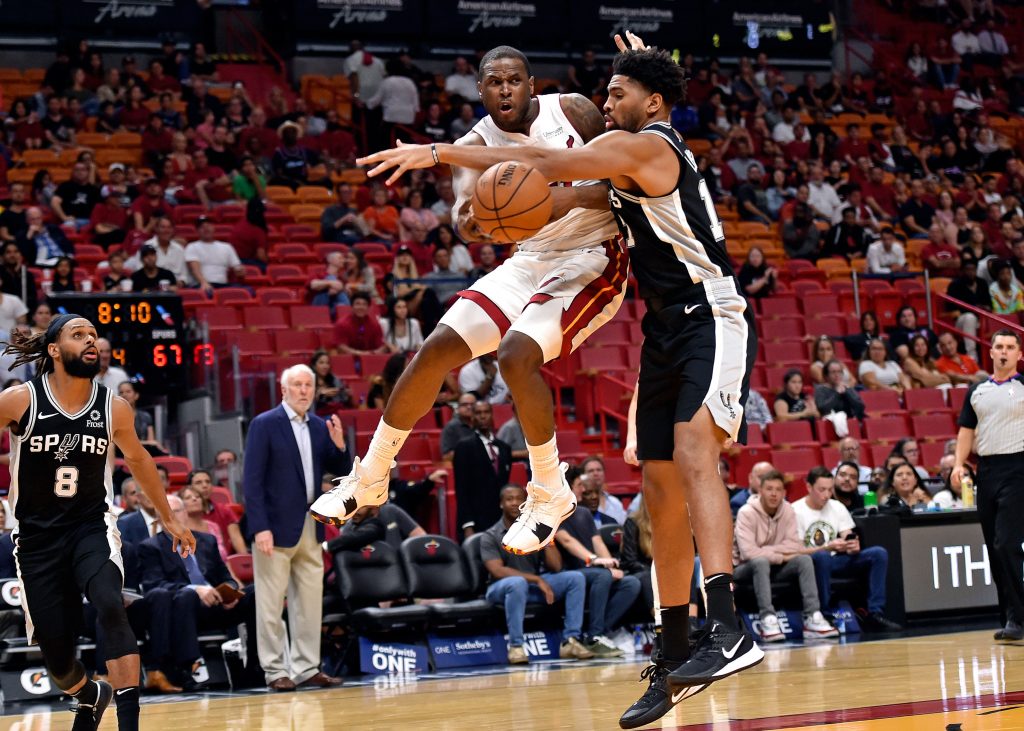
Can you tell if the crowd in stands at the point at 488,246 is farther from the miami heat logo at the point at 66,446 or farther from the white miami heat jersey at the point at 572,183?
the white miami heat jersey at the point at 572,183

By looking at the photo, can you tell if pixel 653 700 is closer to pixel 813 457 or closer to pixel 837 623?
pixel 837 623

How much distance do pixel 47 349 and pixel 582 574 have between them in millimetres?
5276

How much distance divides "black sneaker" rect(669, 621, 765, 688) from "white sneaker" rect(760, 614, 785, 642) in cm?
613

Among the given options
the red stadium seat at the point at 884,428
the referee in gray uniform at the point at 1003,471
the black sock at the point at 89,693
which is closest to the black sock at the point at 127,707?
the black sock at the point at 89,693

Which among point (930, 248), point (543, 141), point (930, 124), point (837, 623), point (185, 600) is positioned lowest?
point (837, 623)

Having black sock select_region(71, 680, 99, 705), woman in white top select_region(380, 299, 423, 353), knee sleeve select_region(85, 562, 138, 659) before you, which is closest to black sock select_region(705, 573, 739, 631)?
knee sleeve select_region(85, 562, 138, 659)

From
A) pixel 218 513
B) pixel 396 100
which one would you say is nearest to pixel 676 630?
pixel 218 513

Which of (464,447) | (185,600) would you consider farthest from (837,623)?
(185,600)

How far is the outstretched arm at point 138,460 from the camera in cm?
684

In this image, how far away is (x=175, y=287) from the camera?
14039 mm

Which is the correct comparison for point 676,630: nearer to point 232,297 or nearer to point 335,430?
point 335,430

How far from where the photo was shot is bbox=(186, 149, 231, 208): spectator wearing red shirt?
662 inches

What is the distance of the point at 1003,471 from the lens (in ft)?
32.6

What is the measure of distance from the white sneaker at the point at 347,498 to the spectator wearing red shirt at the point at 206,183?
1092 centimetres
